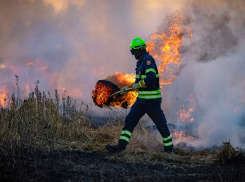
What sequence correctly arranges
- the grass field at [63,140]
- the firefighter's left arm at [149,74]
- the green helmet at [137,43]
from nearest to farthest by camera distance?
the grass field at [63,140], the firefighter's left arm at [149,74], the green helmet at [137,43]

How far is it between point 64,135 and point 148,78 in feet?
10.0

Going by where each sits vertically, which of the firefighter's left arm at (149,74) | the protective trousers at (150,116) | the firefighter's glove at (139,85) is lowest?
the protective trousers at (150,116)

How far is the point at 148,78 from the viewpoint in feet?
18.5

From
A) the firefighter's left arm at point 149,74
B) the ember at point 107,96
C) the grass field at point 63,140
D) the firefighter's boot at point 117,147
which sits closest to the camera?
the grass field at point 63,140

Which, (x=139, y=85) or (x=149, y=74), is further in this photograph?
(x=139, y=85)

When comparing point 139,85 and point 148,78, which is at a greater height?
point 148,78

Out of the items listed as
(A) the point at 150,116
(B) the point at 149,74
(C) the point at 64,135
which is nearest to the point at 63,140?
(C) the point at 64,135

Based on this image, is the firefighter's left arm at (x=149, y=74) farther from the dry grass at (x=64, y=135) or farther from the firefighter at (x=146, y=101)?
the dry grass at (x=64, y=135)

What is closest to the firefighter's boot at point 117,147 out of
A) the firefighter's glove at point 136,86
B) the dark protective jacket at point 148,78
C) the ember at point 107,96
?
the dark protective jacket at point 148,78

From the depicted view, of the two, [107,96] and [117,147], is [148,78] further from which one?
[117,147]

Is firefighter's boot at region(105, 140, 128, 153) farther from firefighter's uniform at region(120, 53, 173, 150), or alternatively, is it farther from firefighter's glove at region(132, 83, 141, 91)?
firefighter's glove at region(132, 83, 141, 91)

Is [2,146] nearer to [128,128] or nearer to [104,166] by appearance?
[104,166]

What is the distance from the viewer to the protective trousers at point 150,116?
5.86 meters

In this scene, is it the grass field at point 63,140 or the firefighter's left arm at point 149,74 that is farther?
the firefighter's left arm at point 149,74
